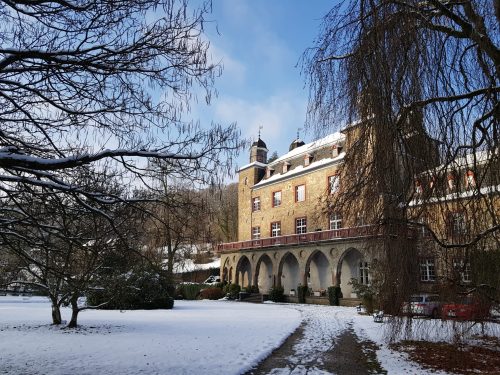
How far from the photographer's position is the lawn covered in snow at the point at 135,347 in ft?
25.9

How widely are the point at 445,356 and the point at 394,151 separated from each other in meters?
6.09

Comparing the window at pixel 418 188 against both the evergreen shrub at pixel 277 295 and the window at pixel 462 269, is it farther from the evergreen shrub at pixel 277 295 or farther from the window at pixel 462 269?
the evergreen shrub at pixel 277 295

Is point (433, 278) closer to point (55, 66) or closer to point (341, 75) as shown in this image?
point (341, 75)

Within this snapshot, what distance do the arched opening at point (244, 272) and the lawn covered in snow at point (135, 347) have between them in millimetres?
25893

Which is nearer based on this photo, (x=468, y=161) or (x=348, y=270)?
(x=468, y=161)

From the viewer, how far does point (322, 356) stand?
988 cm

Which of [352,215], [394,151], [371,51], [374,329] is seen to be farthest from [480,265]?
[374,329]

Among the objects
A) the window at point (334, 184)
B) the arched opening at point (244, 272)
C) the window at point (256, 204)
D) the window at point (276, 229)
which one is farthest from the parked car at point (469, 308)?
the window at point (256, 204)

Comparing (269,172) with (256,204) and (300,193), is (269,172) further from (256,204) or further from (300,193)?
(300,193)

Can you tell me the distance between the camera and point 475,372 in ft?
26.1

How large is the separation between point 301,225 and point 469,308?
3001 centimetres

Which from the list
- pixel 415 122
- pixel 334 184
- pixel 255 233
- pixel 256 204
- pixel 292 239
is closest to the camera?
pixel 415 122

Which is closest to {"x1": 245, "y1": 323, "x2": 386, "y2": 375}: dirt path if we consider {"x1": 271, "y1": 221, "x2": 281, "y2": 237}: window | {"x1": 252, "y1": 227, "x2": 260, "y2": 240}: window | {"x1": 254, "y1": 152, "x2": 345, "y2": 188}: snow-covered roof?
{"x1": 254, "y1": 152, "x2": 345, "y2": 188}: snow-covered roof

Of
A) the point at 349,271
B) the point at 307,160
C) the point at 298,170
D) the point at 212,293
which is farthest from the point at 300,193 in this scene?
the point at 212,293
